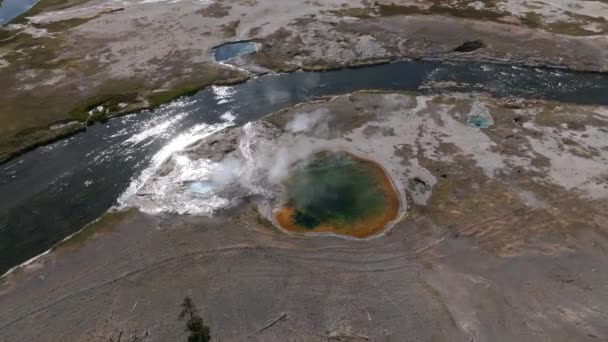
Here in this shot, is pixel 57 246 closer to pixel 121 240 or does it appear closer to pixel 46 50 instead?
pixel 121 240

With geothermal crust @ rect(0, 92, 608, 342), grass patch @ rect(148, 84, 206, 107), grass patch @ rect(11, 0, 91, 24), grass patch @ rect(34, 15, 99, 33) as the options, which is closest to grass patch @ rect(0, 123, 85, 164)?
grass patch @ rect(148, 84, 206, 107)

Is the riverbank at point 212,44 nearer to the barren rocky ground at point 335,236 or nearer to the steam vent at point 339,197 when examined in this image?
the barren rocky ground at point 335,236

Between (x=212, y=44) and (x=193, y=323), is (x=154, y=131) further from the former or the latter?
(x=193, y=323)

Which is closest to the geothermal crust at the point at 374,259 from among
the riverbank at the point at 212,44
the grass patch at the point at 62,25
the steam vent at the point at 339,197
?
the steam vent at the point at 339,197

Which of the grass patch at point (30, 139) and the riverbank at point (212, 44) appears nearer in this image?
the grass patch at point (30, 139)

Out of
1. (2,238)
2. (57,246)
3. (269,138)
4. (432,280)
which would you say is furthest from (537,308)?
(2,238)

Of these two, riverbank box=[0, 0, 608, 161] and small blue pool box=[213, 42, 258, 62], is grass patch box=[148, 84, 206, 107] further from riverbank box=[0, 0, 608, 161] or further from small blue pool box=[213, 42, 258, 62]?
small blue pool box=[213, 42, 258, 62]

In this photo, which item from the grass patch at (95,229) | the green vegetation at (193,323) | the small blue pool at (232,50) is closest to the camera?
the green vegetation at (193,323)
